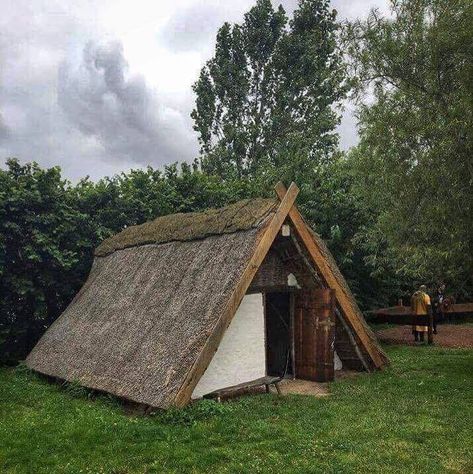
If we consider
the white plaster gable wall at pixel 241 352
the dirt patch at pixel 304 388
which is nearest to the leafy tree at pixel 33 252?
the white plaster gable wall at pixel 241 352

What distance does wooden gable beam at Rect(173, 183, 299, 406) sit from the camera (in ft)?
30.4

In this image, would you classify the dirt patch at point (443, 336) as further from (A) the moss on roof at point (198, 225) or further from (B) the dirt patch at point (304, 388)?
(A) the moss on roof at point (198, 225)

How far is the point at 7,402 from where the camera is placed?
436 inches

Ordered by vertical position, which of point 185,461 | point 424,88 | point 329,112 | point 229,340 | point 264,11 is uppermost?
point 264,11

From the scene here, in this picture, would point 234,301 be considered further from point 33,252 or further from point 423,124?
point 33,252

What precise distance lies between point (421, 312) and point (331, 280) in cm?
793

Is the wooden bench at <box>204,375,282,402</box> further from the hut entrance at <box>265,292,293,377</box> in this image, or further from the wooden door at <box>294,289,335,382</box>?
the hut entrance at <box>265,292,293,377</box>

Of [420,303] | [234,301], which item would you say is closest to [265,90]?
[420,303]

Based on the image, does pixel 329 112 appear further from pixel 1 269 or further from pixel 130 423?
pixel 130 423

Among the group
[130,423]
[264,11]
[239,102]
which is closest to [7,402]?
[130,423]

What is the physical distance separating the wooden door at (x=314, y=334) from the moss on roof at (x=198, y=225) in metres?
2.68

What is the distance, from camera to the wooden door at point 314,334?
12148 millimetres

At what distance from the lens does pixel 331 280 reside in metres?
12.4

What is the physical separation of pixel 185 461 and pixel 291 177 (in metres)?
18.6
